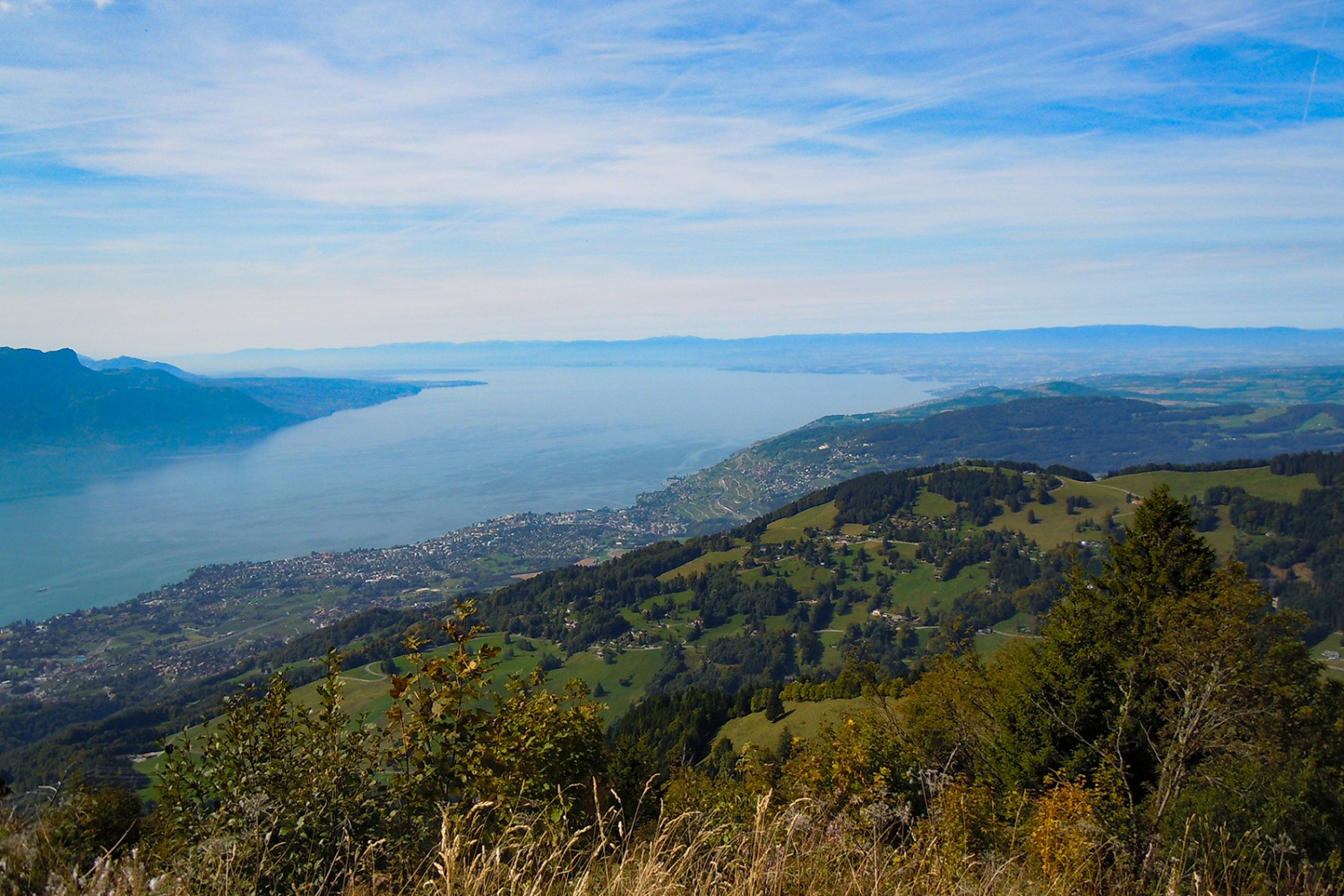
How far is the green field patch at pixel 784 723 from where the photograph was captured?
1302 inches

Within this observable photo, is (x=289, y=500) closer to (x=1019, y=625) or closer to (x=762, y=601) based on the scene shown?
(x=762, y=601)

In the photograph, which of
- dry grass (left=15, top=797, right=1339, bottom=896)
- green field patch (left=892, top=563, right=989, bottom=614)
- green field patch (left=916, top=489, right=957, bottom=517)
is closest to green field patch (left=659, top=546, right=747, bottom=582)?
green field patch (left=892, top=563, right=989, bottom=614)

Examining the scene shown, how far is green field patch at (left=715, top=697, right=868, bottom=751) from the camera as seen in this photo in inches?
1302

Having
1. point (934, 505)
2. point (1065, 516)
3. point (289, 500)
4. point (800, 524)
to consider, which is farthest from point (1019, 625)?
point (289, 500)

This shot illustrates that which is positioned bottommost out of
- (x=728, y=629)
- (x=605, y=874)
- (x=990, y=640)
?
(x=728, y=629)

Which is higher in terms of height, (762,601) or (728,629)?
(762,601)

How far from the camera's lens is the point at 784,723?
35.2 m

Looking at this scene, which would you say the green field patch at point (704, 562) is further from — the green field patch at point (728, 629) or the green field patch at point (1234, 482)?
the green field patch at point (1234, 482)

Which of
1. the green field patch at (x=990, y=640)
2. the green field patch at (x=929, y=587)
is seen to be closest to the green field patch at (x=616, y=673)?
the green field patch at (x=929, y=587)

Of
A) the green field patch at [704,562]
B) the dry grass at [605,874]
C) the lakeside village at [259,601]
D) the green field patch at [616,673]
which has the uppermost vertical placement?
the dry grass at [605,874]

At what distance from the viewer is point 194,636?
72438 mm

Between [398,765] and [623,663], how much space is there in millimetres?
64330

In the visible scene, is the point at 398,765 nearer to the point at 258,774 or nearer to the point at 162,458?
the point at 258,774

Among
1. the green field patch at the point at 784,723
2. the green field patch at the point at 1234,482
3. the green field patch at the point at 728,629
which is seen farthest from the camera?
the green field patch at the point at 1234,482
